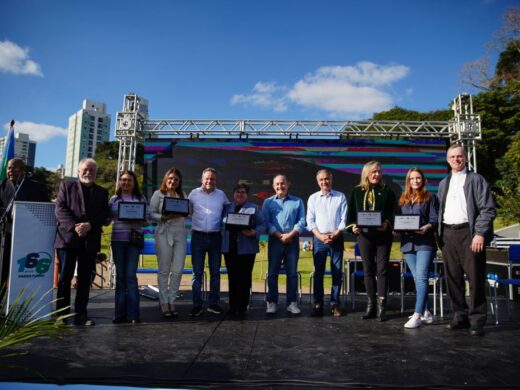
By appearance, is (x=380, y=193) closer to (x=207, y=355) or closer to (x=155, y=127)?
(x=207, y=355)

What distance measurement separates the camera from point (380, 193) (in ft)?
13.3

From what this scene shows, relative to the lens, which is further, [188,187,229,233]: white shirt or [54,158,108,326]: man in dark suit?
[188,187,229,233]: white shirt

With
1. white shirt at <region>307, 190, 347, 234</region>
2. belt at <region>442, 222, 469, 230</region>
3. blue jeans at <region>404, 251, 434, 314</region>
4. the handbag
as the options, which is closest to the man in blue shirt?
white shirt at <region>307, 190, 347, 234</region>

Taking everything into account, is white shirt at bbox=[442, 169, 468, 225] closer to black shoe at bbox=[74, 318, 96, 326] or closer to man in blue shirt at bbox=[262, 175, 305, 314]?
man in blue shirt at bbox=[262, 175, 305, 314]

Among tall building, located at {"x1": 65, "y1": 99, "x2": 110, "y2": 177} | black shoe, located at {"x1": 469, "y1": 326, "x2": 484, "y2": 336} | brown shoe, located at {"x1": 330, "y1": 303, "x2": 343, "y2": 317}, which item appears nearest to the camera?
black shoe, located at {"x1": 469, "y1": 326, "x2": 484, "y2": 336}

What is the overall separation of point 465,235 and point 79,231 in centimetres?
358

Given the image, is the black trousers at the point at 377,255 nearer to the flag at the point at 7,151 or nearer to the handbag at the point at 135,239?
the handbag at the point at 135,239

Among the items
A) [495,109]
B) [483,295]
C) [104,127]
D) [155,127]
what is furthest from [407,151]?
[104,127]

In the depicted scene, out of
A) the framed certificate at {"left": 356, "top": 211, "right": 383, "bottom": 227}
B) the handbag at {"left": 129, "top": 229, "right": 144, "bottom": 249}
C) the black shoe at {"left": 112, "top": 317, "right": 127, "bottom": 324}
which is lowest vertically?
the black shoe at {"left": 112, "top": 317, "right": 127, "bottom": 324}

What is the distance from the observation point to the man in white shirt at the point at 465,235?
3393 millimetres

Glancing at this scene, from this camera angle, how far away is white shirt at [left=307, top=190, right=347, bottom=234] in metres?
4.25

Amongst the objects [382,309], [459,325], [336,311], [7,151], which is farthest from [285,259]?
[7,151]

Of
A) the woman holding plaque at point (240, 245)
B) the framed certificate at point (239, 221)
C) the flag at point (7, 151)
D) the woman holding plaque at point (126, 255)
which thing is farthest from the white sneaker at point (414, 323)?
Answer: the flag at point (7, 151)

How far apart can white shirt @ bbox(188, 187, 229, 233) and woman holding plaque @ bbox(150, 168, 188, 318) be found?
0.16 meters
